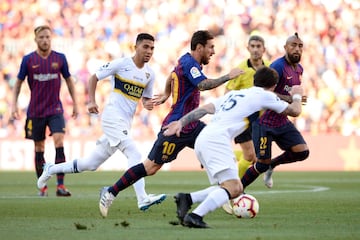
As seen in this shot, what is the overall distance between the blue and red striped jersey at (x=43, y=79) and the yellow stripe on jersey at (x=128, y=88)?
3.00m

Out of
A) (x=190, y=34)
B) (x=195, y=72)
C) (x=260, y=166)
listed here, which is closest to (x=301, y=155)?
(x=260, y=166)

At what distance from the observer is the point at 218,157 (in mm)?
8594

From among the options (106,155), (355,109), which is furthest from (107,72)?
(355,109)

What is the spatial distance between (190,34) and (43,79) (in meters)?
15.6

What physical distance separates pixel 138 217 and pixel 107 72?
2.02 meters

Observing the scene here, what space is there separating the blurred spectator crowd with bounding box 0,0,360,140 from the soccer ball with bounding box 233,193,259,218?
16531 mm

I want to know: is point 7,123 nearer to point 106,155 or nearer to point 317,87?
point 317,87

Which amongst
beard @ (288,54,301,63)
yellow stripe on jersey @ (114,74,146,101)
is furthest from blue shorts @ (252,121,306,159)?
yellow stripe on jersey @ (114,74,146,101)

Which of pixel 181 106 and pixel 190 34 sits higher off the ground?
pixel 190 34

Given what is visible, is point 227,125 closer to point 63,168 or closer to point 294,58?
point 63,168

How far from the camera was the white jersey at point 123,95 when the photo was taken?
447 inches

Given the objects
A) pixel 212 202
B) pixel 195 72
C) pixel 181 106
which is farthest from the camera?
pixel 181 106

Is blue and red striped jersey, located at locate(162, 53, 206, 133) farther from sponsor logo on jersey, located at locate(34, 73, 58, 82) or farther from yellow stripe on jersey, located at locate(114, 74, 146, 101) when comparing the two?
sponsor logo on jersey, located at locate(34, 73, 58, 82)

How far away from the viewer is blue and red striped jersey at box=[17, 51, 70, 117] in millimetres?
14164
